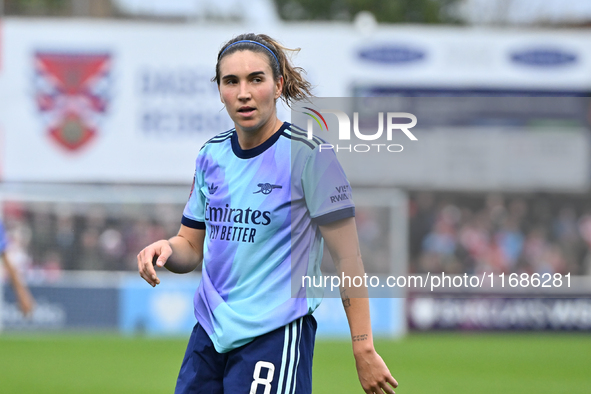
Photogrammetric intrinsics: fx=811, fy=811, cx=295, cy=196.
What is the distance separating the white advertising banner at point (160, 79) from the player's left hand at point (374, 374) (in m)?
15.6

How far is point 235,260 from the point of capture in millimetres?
3135

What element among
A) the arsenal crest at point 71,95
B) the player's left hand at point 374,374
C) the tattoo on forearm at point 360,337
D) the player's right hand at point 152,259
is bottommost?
the player's left hand at point 374,374

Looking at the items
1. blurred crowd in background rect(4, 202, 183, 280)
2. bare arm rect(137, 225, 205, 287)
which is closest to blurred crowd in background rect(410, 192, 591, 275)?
blurred crowd in background rect(4, 202, 183, 280)

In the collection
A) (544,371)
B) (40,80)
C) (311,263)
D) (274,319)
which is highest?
(40,80)

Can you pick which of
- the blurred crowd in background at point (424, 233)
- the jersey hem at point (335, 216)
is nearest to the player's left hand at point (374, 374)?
the jersey hem at point (335, 216)

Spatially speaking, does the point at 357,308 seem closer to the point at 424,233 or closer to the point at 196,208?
the point at 196,208

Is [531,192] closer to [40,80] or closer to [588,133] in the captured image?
[588,133]

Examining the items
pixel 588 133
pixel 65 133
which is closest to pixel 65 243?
pixel 65 133

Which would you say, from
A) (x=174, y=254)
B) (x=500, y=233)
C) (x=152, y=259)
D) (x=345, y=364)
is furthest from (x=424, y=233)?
(x=152, y=259)

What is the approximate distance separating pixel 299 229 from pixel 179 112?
52.4ft

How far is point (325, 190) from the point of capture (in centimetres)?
307

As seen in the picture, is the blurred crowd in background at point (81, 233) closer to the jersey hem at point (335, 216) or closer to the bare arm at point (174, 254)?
the bare arm at point (174, 254)

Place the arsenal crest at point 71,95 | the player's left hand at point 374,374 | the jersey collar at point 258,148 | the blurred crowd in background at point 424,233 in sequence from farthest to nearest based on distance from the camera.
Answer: the arsenal crest at point 71,95 < the blurred crowd in background at point 424,233 < the jersey collar at point 258,148 < the player's left hand at point 374,374

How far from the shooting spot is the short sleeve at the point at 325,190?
3.06 metres
